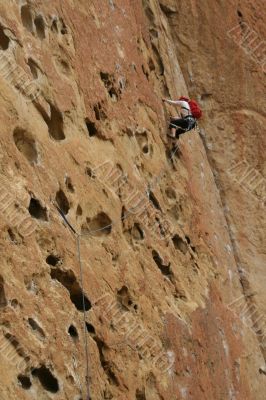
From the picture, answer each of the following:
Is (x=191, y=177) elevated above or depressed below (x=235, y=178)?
above

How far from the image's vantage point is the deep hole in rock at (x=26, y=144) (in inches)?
313

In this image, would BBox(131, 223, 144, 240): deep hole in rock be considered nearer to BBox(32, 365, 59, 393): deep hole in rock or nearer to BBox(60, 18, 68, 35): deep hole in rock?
BBox(60, 18, 68, 35): deep hole in rock

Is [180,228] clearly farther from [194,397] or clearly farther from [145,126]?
[194,397]

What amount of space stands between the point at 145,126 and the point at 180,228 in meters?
1.44

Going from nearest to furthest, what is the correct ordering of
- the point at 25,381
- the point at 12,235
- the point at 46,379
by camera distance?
the point at 25,381 < the point at 46,379 < the point at 12,235

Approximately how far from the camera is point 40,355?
6953 mm

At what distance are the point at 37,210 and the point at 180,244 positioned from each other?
3813mm

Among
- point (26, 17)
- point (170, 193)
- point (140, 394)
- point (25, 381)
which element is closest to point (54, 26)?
point (26, 17)

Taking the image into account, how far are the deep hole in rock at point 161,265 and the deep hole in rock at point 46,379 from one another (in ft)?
10.8

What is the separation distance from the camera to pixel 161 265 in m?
10.3

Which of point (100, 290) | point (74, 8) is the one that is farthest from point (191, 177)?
point (100, 290)

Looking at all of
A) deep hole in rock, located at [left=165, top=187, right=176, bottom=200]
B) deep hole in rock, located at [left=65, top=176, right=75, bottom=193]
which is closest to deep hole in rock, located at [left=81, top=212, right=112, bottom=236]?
deep hole in rock, located at [left=65, top=176, right=75, bottom=193]

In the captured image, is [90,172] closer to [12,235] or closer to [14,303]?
[12,235]

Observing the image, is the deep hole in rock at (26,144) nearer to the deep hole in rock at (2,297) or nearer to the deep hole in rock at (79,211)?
the deep hole in rock at (79,211)
